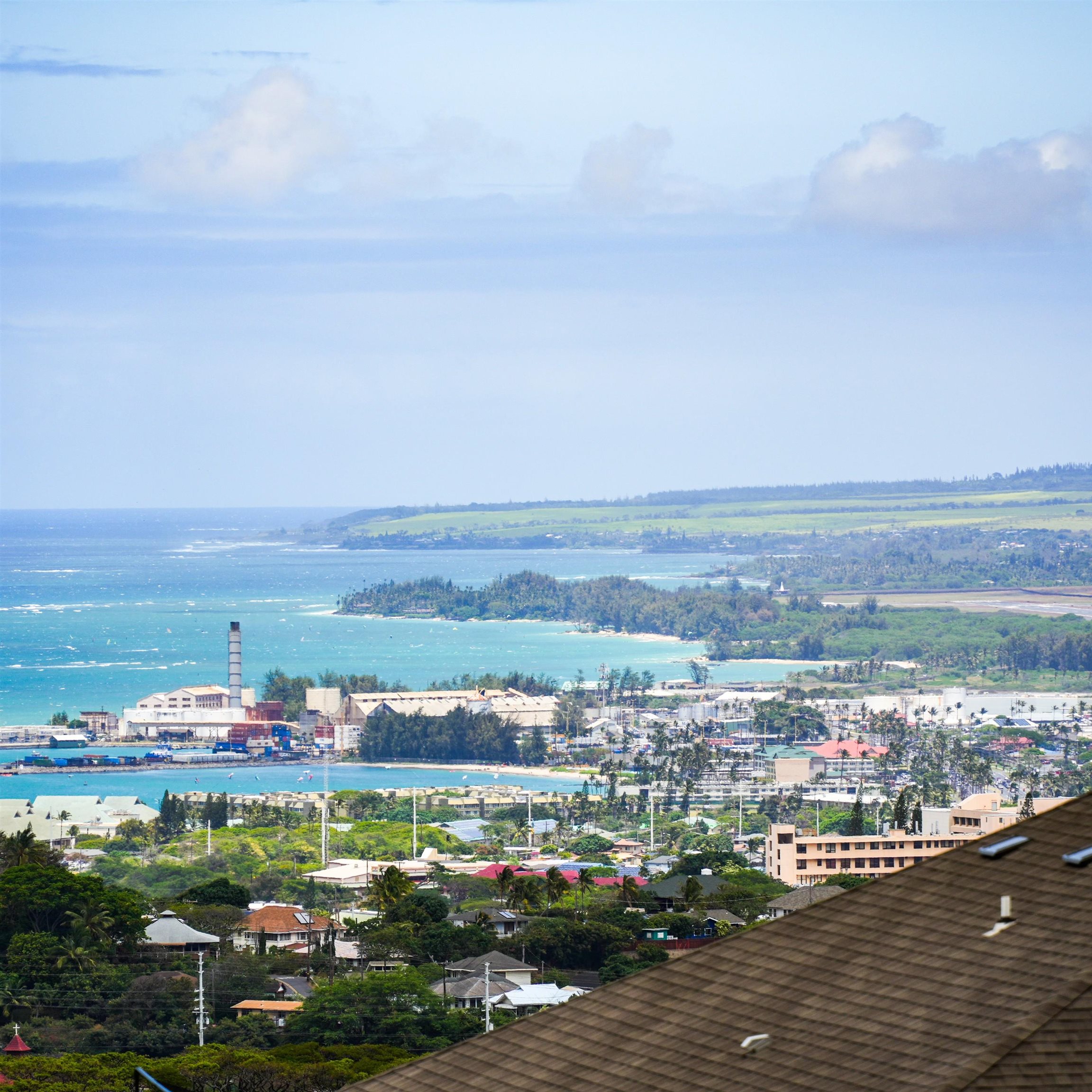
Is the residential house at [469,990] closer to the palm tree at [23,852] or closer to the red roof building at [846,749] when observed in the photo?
the palm tree at [23,852]

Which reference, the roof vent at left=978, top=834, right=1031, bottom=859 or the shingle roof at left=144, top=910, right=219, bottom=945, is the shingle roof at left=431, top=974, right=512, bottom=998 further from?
the roof vent at left=978, top=834, right=1031, bottom=859

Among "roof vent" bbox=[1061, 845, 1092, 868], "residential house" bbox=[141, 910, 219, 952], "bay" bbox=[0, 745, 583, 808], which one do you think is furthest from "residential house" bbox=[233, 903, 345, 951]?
"bay" bbox=[0, 745, 583, 808]

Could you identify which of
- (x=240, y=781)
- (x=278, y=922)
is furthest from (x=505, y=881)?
(x=240, y=781)

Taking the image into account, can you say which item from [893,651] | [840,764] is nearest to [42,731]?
[840,764]

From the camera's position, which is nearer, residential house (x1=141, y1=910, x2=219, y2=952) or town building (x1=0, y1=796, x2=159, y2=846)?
residential house (x1=141, y1=910, x2=219, y2=952)

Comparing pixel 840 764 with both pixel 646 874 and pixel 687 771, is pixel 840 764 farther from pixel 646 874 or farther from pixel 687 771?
pixel 646 874

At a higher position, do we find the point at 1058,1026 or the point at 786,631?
the point at 1058,1026

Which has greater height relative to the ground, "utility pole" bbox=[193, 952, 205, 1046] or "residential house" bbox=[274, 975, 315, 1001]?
"utility pole" bbox=[193, 952, 205, 1046]

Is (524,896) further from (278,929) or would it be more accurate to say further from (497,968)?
(497,968)
